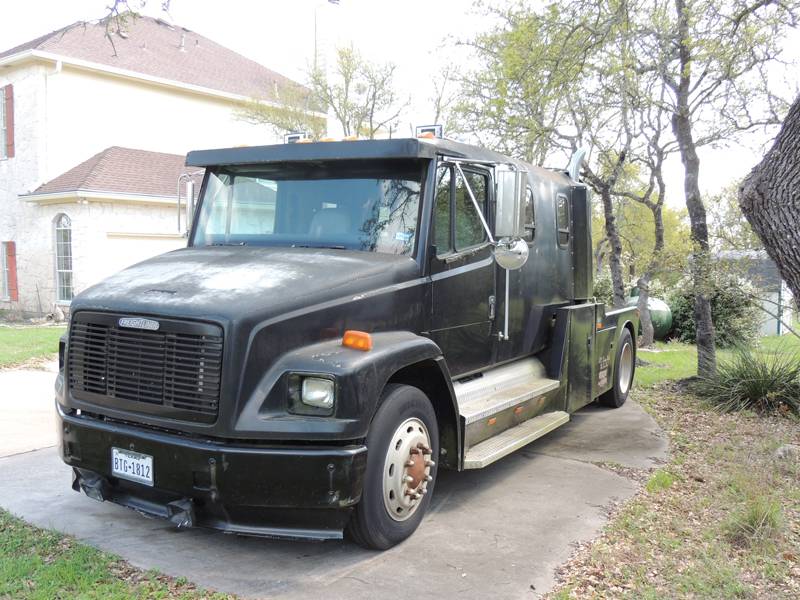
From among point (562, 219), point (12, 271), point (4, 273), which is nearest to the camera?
point (562, 219)

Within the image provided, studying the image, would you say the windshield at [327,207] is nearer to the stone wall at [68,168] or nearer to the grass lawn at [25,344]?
the grass lawn at [25,344]

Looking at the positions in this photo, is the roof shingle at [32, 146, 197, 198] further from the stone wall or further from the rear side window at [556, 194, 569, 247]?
the rear side window at [556, 194, 569, 247]

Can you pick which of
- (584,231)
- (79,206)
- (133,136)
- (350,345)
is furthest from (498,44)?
(133,136)

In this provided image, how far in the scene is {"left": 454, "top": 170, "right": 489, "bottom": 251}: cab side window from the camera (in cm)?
525

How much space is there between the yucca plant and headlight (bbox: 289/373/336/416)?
20.9 ft

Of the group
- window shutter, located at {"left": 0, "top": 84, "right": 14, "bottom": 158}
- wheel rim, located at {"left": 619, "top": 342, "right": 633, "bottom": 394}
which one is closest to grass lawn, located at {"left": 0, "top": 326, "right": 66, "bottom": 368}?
window shutter, located at {"left": 0, "top": 84, "right": 14, "bottom": 158}

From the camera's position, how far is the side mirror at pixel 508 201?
500cm

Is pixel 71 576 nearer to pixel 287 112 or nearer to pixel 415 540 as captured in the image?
pixel 415 540

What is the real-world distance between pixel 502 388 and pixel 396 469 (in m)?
1.87

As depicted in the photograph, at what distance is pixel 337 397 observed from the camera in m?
3.80

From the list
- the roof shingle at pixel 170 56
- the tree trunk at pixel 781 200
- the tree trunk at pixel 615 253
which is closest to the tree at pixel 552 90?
the tree trunk at pixel 615 253

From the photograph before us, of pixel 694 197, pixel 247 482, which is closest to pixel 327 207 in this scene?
pixel 247 482

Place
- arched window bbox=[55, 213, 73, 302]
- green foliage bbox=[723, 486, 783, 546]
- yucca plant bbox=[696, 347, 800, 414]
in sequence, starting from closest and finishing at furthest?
green foliage bbox=[723, 486, 783, 546], yucca plant bbox=[696, 347, 800, 414], arched window bbox=[55, 213, 73, 302]

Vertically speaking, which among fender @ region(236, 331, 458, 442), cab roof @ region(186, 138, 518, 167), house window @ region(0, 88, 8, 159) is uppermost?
house window @ region(0, 88, 8, 159)
